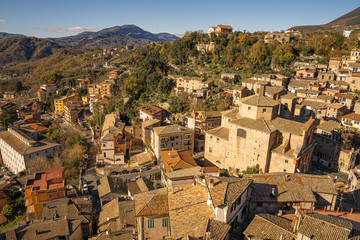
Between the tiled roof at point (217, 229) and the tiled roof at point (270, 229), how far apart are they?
1.49 m

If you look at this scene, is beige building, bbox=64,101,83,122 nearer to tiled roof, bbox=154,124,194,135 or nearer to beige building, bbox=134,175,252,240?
tiled roof, bbox=154,124,194,135

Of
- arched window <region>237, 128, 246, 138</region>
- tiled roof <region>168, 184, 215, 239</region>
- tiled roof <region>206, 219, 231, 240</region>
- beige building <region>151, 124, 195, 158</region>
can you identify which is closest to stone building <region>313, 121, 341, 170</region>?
arched window <region>237, 128, 246, 138</region>

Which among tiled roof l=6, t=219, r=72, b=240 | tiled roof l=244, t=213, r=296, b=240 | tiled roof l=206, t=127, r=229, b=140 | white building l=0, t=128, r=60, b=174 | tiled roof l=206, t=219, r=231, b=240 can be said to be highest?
tiled roof l=206, t=127, r=229, b=140

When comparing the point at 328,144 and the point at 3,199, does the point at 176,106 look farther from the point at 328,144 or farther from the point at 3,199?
the point at 3,199

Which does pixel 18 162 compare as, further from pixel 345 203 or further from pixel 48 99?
pixel 345 203

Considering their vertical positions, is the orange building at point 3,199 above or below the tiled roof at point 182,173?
below

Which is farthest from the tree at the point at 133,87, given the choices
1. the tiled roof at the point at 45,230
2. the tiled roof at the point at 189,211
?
the tiled roof at the point at 189,211

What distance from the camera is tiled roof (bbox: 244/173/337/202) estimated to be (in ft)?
59.0

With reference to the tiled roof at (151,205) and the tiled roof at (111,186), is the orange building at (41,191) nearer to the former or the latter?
the tiled roof at (111,186)

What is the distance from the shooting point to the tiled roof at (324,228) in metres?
12.7

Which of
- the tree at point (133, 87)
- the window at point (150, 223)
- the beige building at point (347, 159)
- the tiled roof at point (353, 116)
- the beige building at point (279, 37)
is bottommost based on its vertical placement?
the beige building at point (347, 159)

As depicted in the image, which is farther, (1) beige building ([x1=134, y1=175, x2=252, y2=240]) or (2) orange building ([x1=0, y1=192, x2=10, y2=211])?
(2) orange building ([x1=0, y1=192, x2=10, y2=211])

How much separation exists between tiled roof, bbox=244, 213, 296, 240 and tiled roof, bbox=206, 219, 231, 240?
4.90ft

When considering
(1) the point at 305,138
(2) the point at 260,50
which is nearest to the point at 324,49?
(2) the point at 260,50
